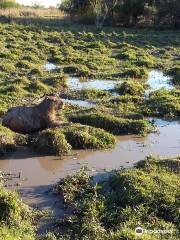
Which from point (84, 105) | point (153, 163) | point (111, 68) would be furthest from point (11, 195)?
point (111, 68)

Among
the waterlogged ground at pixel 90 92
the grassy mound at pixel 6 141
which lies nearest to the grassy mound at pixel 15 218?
the waterlogged ground at pixel 90 92

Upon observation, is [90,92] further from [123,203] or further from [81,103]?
[123,203]

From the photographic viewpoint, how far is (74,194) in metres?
8.29

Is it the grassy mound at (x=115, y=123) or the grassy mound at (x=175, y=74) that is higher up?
the grassy mound at (x=175, y=74)

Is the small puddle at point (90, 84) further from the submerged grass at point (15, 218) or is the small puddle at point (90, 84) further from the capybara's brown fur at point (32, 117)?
the submerged grass at point (15, 218)

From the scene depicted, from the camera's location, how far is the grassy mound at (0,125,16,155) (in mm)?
10275

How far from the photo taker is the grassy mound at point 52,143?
10.4m

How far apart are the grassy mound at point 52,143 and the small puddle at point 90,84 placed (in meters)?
6.73

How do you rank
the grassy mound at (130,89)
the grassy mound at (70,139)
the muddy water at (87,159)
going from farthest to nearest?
the grassy mound at (130,89) → the grassy mound at (70,139) → the muddy water at (87,159)

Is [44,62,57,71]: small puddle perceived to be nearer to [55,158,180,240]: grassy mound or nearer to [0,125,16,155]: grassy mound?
[0,125,16,155]: grassy mound

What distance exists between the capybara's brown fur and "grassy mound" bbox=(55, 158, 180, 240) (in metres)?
2.87

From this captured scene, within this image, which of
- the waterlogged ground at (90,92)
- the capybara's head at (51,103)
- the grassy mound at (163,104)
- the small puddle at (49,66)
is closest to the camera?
the waterlogged ground at (90,92)

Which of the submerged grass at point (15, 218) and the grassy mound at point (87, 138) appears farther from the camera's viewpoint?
the grassy mound at point (87, 138)

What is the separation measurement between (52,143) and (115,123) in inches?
96.9
